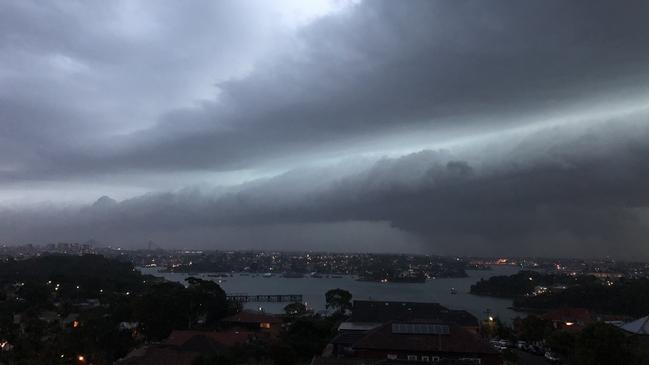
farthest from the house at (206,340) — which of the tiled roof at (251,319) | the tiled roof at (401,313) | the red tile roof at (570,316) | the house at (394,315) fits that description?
the red tile roof at (570,316)

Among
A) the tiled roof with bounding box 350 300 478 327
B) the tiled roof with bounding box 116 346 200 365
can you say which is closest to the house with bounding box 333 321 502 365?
the tiled roof with bounding box 116 346 200 365

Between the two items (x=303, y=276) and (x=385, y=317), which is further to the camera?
(x=303, y=276)

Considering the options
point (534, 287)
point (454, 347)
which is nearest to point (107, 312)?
point (454, 347)

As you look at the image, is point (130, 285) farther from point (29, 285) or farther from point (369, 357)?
point (369, 357)

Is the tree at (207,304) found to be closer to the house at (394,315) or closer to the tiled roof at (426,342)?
the house at (394,315)

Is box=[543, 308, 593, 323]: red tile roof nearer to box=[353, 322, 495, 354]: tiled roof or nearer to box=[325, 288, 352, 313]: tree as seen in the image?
box=[325, 288, 352, 313]: tree

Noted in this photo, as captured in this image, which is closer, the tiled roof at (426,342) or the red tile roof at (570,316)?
the tiled roof at (426,342)

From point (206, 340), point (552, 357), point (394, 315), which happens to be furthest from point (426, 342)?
point (394, 315)
